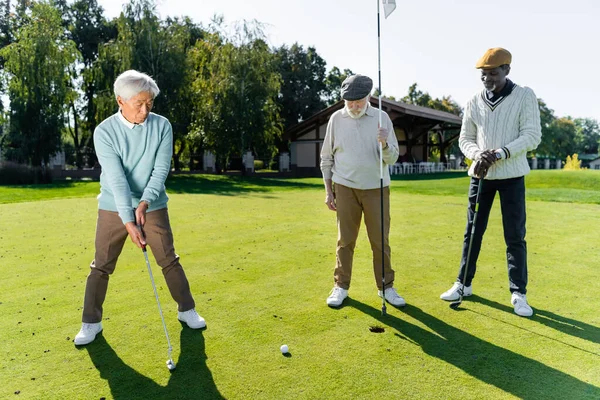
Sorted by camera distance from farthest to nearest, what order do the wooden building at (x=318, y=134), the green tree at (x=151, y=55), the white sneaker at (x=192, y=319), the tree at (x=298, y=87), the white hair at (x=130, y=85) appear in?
the tree at (x=298, y=87), the wooden building at (x=318, y=134), the green tree at (x=151, y=55), the white sneaker at (x=192, y=319), the white hair at (x=130, y=85)

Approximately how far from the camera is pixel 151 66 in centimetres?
2497

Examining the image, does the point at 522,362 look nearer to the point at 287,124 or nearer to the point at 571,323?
the point at 571,323

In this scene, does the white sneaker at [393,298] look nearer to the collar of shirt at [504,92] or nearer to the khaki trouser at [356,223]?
the khaki trouser at [356,223]

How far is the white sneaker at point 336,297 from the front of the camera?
4203mm

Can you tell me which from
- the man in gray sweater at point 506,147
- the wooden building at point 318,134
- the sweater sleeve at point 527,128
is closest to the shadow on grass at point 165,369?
the man in gray sweater at point 506,147

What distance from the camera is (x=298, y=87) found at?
45562 mm

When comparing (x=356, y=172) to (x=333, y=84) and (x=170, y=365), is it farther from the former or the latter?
(x=333, y=84)

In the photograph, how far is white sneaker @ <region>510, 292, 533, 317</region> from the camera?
13.0 feet

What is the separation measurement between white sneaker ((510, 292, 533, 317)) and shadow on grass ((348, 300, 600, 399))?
70cm

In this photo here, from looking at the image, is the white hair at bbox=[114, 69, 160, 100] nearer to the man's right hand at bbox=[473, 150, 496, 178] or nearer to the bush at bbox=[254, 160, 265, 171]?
the man's right hand at bbox=[473, 150, 496, 178]

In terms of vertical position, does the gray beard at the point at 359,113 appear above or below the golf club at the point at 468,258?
above

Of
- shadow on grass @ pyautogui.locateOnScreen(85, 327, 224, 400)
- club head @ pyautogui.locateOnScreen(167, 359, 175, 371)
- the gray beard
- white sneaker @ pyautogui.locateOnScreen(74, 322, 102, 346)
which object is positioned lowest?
shadow on grass @ pyautogui.locateOnScreen(85, 327, 224, 400)

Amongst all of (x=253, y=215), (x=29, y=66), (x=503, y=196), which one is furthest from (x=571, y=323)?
(x=29, y=66)

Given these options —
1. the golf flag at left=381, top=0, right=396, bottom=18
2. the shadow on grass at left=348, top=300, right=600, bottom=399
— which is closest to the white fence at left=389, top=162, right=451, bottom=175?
the golf flag at left=381, top=0, right=396, bottom=18
